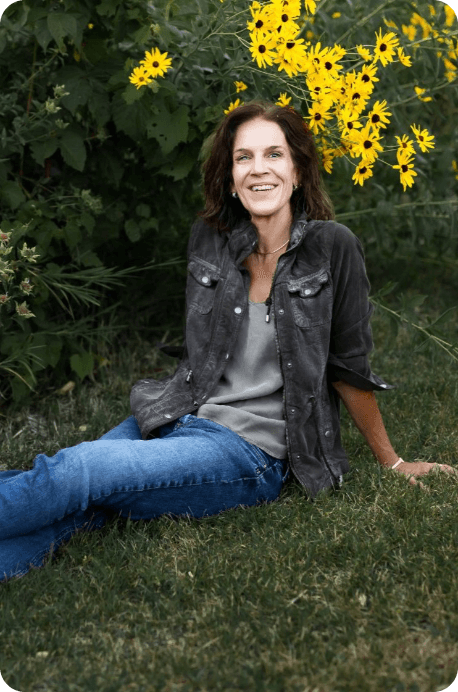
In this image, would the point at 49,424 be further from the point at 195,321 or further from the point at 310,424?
the point at 310,424

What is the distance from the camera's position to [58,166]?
3.61 m

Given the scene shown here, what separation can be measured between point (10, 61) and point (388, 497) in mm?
2132

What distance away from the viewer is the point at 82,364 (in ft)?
11.8

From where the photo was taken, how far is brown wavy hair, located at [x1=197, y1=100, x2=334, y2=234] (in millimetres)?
2768

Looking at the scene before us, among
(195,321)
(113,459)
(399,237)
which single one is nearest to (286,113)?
(195,321)

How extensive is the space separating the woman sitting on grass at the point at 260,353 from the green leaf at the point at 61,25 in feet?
2.06

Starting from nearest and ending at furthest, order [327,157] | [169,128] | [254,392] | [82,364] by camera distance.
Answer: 1. [254,392]
2. [327,157]
3. [169,128]
4. [82,364]

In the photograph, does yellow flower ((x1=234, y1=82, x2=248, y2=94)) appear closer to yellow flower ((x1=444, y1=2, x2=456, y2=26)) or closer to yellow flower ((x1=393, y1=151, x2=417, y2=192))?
yellow flower ((x1=393, y1=151, x2=417, y2=192))

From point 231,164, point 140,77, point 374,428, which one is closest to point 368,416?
point 374,428

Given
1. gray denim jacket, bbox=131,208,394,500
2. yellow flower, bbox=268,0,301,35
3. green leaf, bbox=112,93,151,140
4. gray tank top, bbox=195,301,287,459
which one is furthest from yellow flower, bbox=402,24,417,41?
gray tank top, bbox=195,301,287,459

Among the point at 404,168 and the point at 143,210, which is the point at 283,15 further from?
the point at 143,210

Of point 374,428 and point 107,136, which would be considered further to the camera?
point 107,136

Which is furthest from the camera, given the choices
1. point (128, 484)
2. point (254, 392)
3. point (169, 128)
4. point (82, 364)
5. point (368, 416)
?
point (82, 364)

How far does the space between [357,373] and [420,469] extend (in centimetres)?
40
